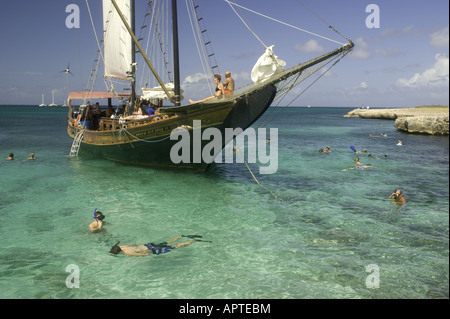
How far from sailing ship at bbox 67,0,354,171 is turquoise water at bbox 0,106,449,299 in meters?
1.57

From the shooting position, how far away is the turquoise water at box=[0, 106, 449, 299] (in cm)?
673

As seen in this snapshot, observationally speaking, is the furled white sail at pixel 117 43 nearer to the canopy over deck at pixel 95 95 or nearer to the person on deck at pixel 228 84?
the canopy over deck at pixel 95 95

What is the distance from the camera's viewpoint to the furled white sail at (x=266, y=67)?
13695 millimetres

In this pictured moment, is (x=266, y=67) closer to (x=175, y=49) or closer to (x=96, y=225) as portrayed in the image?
(x=175, y=49)

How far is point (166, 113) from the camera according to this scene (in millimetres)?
15922

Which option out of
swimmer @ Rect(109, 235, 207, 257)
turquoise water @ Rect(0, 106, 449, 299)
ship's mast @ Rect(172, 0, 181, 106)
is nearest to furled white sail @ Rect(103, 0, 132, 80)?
ship's mast @ Rect(172, 0, 181, 106)

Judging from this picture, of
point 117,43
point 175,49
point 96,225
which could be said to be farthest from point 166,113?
point 117,43

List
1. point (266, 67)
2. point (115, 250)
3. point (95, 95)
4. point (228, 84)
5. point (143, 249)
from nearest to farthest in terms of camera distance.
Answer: point (115, 250), point (143, 249), point (266, 67), point (228, 84), point (95, 95)

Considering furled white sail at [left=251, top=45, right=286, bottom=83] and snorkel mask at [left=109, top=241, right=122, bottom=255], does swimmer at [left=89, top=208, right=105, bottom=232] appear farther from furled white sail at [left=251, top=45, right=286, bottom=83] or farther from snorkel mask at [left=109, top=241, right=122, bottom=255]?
furled white sail at [left=251, top=45, right=286, bottom=83]

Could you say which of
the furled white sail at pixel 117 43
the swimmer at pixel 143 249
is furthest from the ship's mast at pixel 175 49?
the swimmer at pixel 143 249

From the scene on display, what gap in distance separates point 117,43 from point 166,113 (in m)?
11.1
